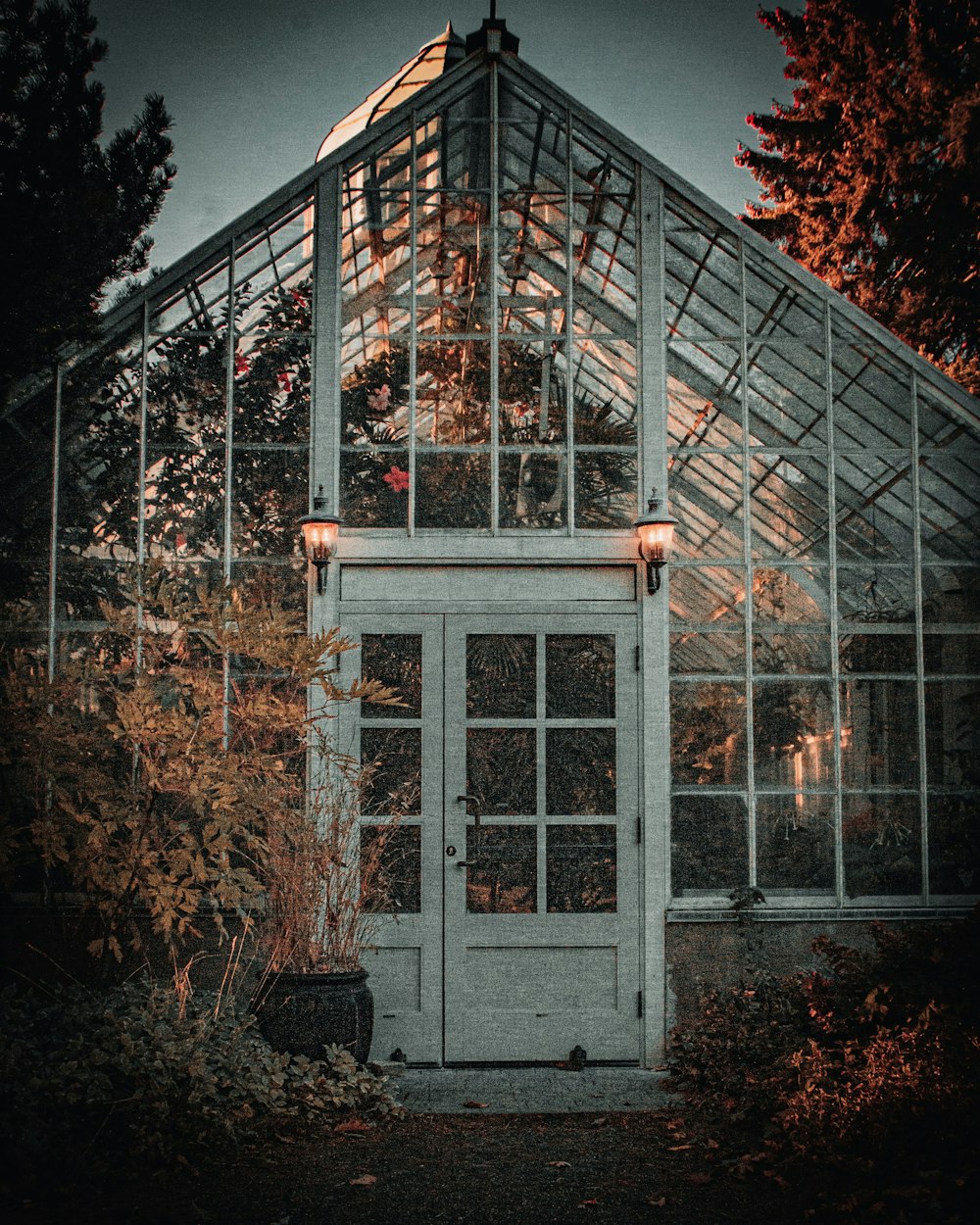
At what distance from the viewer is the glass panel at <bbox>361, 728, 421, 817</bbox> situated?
6492 millimetres

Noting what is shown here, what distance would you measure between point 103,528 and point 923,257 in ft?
26.6

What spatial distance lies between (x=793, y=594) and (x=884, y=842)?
1372 millimetres

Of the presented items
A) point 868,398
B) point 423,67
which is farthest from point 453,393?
point 423,67

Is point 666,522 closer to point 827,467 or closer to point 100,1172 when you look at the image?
point 827,467

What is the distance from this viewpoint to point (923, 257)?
11.3 metres

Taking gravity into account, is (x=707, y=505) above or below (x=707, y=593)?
above

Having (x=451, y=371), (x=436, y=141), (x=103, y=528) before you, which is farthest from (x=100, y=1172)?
(x=436, y=141)

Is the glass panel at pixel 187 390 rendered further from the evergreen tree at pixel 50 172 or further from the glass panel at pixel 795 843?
the glass panel at pixel 795 843

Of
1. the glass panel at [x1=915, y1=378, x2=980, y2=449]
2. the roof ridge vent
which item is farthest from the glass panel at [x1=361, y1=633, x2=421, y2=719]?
the roof ridge vent

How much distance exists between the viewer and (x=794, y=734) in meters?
6.55

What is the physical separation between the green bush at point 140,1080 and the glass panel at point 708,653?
2.57 meters

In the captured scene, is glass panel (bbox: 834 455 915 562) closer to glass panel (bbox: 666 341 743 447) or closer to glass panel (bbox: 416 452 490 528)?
glass panel (bbox: 666 341 743 447)

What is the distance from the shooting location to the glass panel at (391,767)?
6.49 m

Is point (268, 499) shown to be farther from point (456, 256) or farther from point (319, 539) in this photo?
point (456, 256)
